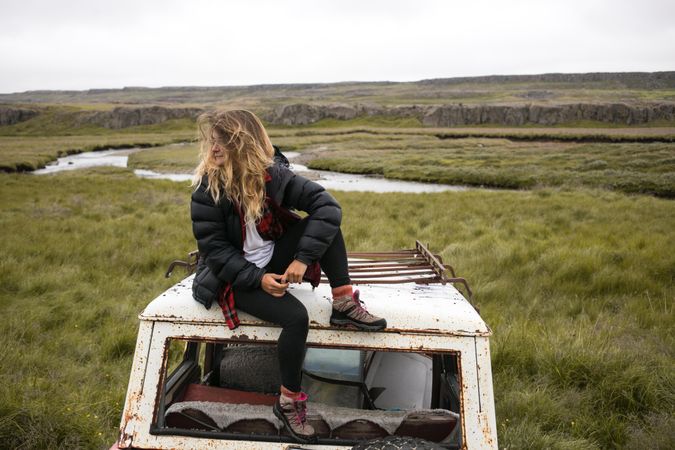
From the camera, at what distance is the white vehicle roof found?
1.93 m

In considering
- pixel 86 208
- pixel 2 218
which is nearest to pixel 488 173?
pixel 86 208

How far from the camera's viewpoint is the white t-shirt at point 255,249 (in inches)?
93.0

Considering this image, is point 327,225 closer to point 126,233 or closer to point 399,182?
point 126,233

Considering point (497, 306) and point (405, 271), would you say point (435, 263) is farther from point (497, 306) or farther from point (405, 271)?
point (497, 306)

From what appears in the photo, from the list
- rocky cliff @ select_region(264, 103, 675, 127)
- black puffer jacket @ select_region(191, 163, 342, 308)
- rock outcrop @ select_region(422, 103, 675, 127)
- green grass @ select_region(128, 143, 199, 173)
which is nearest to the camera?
black puffer jacket @ select_region(191, 163, 342, 308)

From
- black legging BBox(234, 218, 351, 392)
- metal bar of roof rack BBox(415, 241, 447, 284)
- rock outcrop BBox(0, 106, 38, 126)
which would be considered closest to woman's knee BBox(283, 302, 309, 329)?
black legging BBox(234, 218, 351, 392)

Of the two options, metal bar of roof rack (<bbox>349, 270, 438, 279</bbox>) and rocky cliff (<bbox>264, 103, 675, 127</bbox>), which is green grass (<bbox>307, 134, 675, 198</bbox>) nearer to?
metal bar of roof rack (<bbox>349, 270, 438, 279</bbox>)

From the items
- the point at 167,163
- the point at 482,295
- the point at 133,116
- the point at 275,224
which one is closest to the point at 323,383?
the point at 275,224

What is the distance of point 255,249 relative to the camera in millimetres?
2393

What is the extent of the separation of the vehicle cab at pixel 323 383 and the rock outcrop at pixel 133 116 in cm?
9257

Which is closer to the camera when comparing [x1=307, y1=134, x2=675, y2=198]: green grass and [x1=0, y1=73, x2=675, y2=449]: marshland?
[x1=0, y1=73, x2=675, y2=449]: marshland

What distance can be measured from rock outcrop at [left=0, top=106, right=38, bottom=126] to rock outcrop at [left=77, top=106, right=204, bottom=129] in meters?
13.9

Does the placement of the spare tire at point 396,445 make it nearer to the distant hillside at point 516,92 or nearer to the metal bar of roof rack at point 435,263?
the metal bar of roof rack at point 435,263

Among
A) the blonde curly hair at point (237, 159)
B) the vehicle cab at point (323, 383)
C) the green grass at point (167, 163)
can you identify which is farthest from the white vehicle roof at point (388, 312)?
the green grass at point (167, 163)
